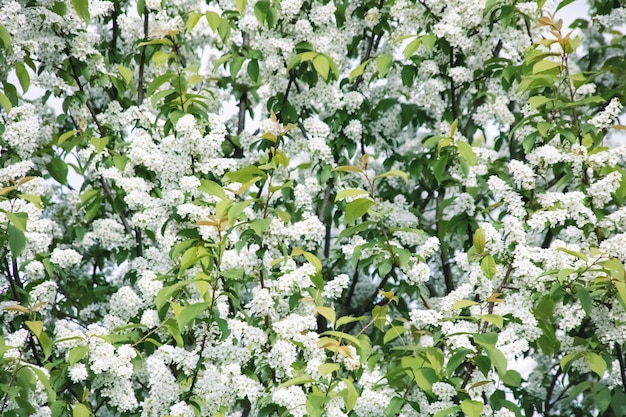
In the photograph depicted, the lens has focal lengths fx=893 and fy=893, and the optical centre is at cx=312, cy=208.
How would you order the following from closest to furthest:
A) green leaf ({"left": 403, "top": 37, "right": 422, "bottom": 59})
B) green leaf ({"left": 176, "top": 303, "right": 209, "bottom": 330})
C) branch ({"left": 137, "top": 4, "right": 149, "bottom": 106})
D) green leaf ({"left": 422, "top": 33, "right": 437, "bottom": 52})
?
green leaf ({"left": 176, "top": 303, "right": 209, "bottom": 330}) → green leaf ({"left": 422, "top": 33, "right": 437, "bottom": 52}) → green leaf ({"left": 403, "top": 37, "right": 422, "bottom": 59}) → branch ({"left": 137, "top": 4, "right": 149, "bottom": 106})

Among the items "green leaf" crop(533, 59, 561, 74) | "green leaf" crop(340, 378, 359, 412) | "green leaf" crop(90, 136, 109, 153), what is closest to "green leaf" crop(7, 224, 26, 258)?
"green leaf" crop(90, 136, 109, 153)

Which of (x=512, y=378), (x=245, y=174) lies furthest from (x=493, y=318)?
(x=245, y=174)

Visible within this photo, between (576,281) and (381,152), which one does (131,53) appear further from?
(576,281)

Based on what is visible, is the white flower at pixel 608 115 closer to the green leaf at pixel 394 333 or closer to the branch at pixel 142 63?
the green leaf at pixel 394 333

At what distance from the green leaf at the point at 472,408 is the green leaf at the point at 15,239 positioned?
257cm

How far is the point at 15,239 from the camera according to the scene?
500 cm

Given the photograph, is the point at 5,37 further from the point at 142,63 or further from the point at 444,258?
the point at 444,258

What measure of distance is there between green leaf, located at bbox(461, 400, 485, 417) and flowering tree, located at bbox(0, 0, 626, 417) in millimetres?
14

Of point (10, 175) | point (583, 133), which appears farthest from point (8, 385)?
point (583, 133)

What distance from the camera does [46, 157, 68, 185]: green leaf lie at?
259 inches

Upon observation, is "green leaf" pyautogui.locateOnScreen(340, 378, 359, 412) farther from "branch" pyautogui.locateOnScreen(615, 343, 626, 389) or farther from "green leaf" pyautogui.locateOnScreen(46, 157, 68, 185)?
"green leaf" pyautogui.locateOnScreen(46, 157, 68, 185)

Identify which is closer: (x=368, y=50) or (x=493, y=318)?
(x=493, y=318)

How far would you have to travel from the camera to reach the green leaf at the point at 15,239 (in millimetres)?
4977

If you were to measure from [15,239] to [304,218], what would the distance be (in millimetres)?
2063
